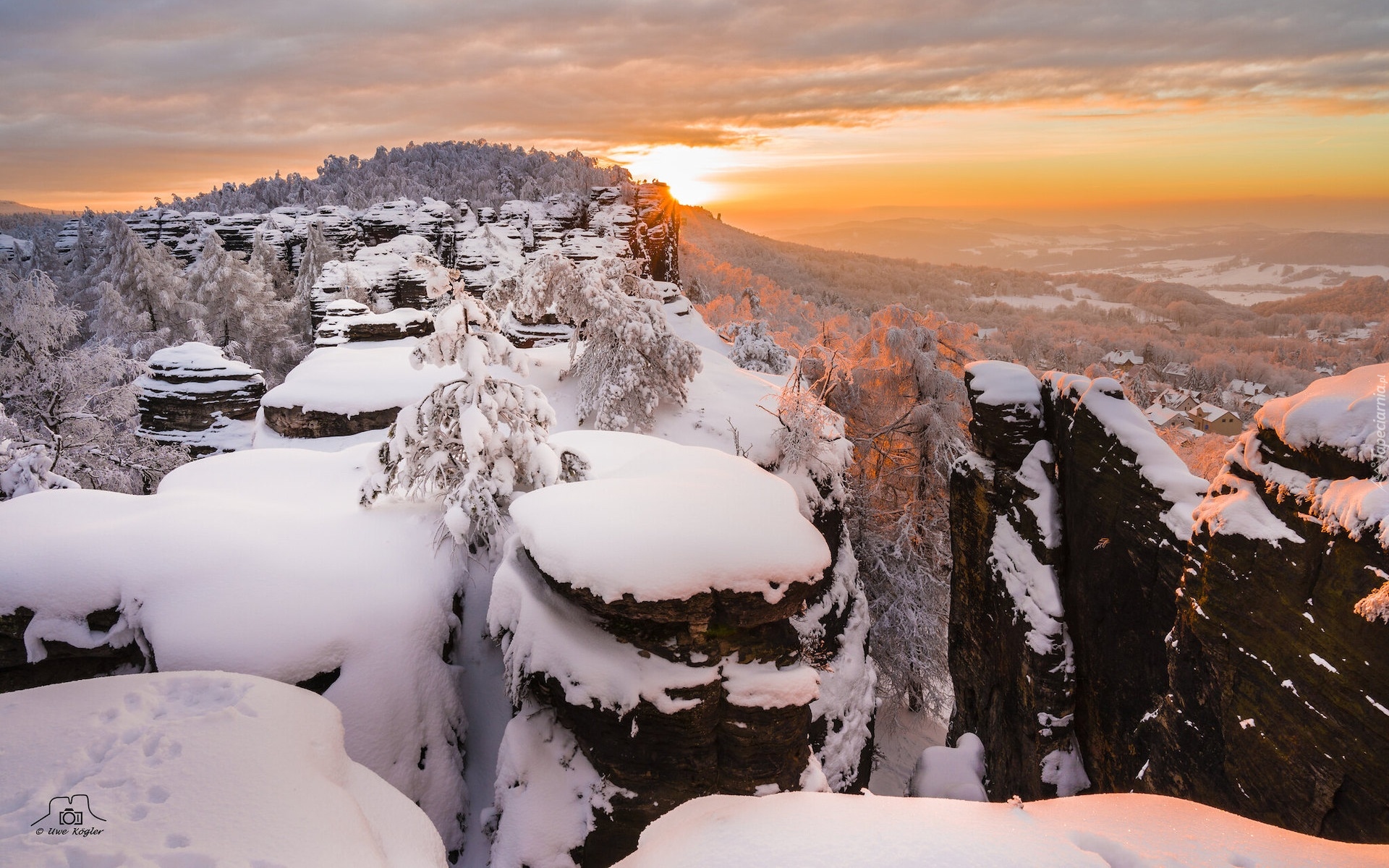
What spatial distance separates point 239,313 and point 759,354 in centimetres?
3407

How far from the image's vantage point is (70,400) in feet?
63.0

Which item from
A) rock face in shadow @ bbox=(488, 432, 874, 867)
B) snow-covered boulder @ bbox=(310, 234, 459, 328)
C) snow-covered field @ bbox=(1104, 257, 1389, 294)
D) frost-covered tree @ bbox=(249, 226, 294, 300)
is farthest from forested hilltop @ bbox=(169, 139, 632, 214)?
rock face in shadow @ bbox=(488, 432, 874, 867)

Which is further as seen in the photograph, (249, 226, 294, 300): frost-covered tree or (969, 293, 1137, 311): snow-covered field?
(969, 293, 1137, 311): snow-covered field

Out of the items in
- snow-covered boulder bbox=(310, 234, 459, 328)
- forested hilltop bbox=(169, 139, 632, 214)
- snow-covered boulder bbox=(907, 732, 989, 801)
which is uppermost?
forested hilltop bbox=(169, 139, 632, 214)

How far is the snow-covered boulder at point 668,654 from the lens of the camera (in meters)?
6.84

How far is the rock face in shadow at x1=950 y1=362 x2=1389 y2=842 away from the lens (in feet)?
16.0

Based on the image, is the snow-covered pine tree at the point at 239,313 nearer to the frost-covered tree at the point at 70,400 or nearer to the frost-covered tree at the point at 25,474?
the frost-covered tree at the point at 70,400

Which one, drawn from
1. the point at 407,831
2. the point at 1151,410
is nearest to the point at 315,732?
the point at 407,831

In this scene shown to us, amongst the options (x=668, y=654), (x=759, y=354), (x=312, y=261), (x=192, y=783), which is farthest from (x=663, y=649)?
(x=312, y=261)

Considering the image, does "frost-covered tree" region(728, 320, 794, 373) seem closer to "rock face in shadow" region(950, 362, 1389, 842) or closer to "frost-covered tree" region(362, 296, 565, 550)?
"rock face in shadow" region(950, 362, 1389, 842)

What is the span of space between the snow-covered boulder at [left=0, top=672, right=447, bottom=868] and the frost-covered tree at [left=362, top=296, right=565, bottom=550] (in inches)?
153

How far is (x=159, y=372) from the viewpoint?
67.3 ft

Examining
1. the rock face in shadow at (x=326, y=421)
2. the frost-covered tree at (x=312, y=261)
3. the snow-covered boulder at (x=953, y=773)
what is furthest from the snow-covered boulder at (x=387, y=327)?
the frost-covered tree at (x=312, y=261)

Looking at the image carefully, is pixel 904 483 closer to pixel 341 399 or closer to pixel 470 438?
pixel 470 438
